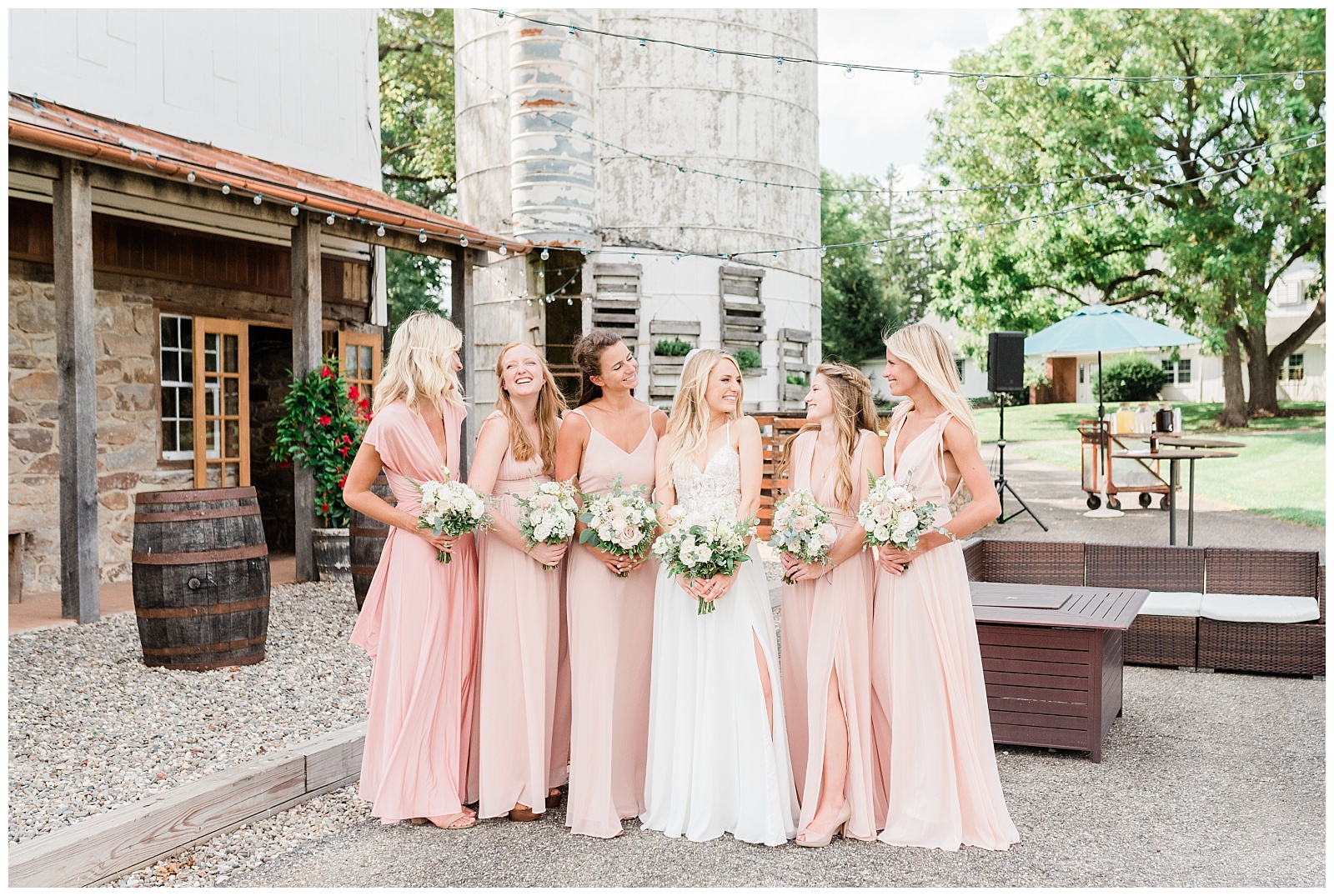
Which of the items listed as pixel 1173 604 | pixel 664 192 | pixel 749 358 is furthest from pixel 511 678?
pixel 664 192

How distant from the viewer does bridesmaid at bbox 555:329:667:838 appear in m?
4.14

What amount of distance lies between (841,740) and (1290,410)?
2665 cm

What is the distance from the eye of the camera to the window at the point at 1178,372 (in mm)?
37750

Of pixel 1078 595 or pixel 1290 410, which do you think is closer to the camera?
pixel 1078 595

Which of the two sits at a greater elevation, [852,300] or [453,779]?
[852,300]

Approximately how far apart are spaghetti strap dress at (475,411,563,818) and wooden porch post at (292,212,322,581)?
5.44 meters

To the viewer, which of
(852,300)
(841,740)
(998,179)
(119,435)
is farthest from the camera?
(852,300)

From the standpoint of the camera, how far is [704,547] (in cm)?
385

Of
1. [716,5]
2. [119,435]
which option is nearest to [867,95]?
[716,5]

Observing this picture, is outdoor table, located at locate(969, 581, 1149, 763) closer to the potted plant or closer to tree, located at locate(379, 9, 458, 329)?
the potted plant

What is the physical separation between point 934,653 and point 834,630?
14.5 inches

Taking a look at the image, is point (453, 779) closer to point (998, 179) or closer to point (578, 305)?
point (578, 305)

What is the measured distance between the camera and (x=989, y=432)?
30.0 meters

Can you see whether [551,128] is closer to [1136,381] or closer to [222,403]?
[222,403]
